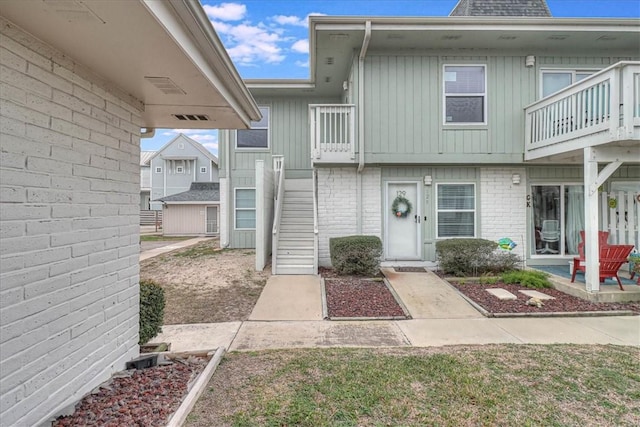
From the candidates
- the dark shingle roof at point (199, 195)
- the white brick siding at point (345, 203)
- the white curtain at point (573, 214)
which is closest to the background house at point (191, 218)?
the dark shingle roof at point (199, 195)

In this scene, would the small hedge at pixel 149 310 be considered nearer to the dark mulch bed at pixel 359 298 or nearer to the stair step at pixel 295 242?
the dark mulch bed at pixel 359 298

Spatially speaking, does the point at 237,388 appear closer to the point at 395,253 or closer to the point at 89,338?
the point at 89,338

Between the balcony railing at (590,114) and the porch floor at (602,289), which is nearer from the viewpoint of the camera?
the balcony railing at (590,114)

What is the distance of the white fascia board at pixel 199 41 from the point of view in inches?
71.1

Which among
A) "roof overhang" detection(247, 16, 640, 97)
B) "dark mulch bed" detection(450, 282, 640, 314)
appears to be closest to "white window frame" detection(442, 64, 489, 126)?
"roof overhang" detection(247, 16, 640, 97)

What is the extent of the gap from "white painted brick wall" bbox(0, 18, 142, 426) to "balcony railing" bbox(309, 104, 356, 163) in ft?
17.1

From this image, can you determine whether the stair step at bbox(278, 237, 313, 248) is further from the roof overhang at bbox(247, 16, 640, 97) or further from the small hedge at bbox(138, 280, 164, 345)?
the roof overhang at bbox(247, 16, 640, 97)

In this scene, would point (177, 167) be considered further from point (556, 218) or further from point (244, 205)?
point (556, 218)

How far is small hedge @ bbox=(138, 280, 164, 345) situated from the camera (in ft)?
10.9

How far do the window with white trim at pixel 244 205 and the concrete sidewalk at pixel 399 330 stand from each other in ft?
21.5

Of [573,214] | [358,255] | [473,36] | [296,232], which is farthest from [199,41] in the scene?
[573,214]

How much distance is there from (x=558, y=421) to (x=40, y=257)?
380 cm

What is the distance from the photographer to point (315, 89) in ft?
36.0

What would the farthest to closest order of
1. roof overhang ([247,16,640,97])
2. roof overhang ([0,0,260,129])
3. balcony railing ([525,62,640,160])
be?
roof overhang ([247,16,640,97])
balcony railing ([525,62,640,160])
roof overhang ([0,0,260,129])
